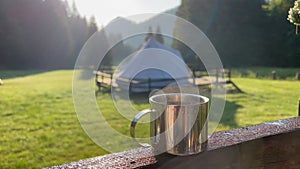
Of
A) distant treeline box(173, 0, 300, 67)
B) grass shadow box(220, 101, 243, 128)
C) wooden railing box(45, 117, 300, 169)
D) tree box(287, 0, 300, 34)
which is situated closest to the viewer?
wooden railing box(45, 117, 300, 169)

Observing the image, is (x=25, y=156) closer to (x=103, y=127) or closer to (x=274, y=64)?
(x=103, y=127)

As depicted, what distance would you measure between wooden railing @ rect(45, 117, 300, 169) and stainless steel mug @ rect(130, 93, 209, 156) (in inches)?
0.6

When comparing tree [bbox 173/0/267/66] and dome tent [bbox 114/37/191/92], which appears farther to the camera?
tree [bbox 173/0/267/66]

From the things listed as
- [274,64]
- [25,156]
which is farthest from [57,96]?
[274,64]

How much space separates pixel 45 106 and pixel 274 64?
1123 centimetres

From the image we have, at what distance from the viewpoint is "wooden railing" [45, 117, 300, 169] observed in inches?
18.4

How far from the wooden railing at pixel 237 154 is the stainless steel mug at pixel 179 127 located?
0.02 metres

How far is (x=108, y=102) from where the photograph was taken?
197 inches

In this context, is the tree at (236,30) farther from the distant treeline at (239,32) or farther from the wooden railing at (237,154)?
the wooden railing at (237,154)

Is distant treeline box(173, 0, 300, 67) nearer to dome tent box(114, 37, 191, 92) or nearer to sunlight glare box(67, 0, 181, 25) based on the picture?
dome tent box(114, 37, 191, 92)

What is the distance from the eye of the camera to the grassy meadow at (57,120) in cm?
249

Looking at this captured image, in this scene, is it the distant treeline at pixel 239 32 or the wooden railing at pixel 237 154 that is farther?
the distant treeline at pixel 239 32

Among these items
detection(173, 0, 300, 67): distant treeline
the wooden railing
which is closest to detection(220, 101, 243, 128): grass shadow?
the wooden railing

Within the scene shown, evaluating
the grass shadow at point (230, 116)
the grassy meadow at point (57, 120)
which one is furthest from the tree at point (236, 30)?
the grass shadow at point (230, 116)
